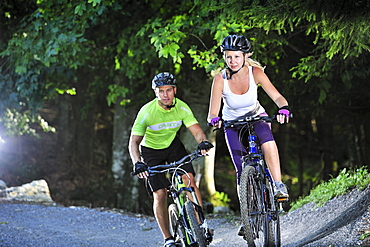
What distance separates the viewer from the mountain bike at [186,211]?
18.5 feet

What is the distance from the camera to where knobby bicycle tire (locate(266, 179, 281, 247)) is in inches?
218

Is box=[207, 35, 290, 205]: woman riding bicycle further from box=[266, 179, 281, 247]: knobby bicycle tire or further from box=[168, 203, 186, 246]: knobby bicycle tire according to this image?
box=[168, 203, 186, 246]: knobby bicycle tire

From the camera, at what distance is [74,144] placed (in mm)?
20984

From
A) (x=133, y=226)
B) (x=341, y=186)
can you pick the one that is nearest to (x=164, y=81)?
(x=341, y=186)

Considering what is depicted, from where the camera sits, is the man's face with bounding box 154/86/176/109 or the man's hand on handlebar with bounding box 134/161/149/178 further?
the man's face with bounding box 154/86/176/109

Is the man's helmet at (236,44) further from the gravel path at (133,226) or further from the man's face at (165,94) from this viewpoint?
the gravel path at (133,226)

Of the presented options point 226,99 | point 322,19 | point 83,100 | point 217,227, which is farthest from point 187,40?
point 83,100

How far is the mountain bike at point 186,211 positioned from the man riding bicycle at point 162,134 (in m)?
0.09

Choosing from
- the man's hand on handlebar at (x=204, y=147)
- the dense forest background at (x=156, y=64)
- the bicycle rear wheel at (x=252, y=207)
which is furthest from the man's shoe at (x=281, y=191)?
the dense forest background at (x=156, y=64)

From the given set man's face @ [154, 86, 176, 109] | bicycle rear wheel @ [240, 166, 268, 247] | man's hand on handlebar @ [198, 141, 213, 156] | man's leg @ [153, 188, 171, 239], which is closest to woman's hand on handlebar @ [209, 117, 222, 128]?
man's hand on handlebar @ [198, 141, 213, 156]

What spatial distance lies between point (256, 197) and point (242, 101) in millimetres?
1025

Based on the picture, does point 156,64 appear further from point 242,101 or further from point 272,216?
point 272,216

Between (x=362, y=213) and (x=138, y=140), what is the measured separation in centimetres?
266

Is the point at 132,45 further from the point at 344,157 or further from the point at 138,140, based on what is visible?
the point at 344,157
